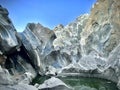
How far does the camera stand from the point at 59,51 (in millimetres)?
48469

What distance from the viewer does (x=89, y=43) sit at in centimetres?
5609

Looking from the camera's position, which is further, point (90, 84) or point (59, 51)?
point (59, 51)

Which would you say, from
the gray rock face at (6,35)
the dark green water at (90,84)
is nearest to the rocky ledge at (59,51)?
the gray rock face at (6,35)

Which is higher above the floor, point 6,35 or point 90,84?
point 6,35

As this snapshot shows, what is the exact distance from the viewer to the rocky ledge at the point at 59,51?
33.3 metres

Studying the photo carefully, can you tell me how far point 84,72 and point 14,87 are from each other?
23.6m

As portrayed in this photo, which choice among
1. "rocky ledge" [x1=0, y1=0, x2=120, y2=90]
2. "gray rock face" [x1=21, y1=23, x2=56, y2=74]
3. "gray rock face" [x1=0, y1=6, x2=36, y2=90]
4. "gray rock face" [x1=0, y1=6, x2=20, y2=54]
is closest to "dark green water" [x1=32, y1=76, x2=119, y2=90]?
"rocky ledge" [x1=0, y1=0, x2=120, y2=90]

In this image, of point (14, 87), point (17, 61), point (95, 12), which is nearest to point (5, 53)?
point (17, 61)

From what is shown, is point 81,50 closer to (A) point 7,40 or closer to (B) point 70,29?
(B) point 70,29

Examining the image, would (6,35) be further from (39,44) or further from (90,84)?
(39,44)

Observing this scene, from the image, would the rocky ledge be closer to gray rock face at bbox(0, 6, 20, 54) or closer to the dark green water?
gray rock face at bbox(0, 6, 20, 54)

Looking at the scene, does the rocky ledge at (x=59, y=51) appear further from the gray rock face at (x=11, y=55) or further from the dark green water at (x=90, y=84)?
the dark green water at (x=90, y=84)

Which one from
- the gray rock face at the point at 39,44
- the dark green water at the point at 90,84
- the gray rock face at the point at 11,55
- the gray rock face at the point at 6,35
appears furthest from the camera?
the gray rock face at the point at 39,44

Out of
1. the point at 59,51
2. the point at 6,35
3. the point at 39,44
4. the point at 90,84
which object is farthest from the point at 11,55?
the point at 59,51
